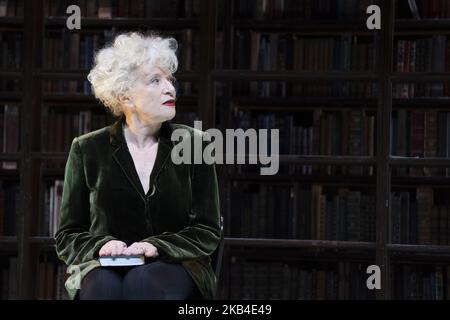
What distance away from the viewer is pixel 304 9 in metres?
4.50

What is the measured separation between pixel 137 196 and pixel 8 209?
2.01 meters

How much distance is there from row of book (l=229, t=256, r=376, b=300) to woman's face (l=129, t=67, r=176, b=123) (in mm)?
1958

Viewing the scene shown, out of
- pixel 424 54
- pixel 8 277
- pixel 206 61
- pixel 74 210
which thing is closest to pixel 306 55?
pixel 424 54

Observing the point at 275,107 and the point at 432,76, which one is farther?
the point at 275,107

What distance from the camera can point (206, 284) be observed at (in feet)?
8.32

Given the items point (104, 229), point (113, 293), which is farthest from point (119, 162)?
point (113, 293)

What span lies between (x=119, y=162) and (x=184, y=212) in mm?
244

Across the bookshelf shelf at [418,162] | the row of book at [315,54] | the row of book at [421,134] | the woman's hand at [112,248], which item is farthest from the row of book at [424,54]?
the woman's hand at [112,248]

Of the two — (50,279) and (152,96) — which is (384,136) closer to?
(152,96)

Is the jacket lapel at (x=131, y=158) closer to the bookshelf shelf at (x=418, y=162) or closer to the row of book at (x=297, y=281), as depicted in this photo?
the bookshelf shelf at (x=418, y=162)

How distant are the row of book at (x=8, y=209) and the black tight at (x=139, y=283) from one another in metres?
2.01

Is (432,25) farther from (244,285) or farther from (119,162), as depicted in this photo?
(119,162)

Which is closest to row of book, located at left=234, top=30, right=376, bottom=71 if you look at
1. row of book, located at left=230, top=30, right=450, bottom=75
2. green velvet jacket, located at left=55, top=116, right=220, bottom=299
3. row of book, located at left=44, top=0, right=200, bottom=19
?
row of book, located at left=230, top=30, right=450, bottom=75

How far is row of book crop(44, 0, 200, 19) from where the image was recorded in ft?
14.5
